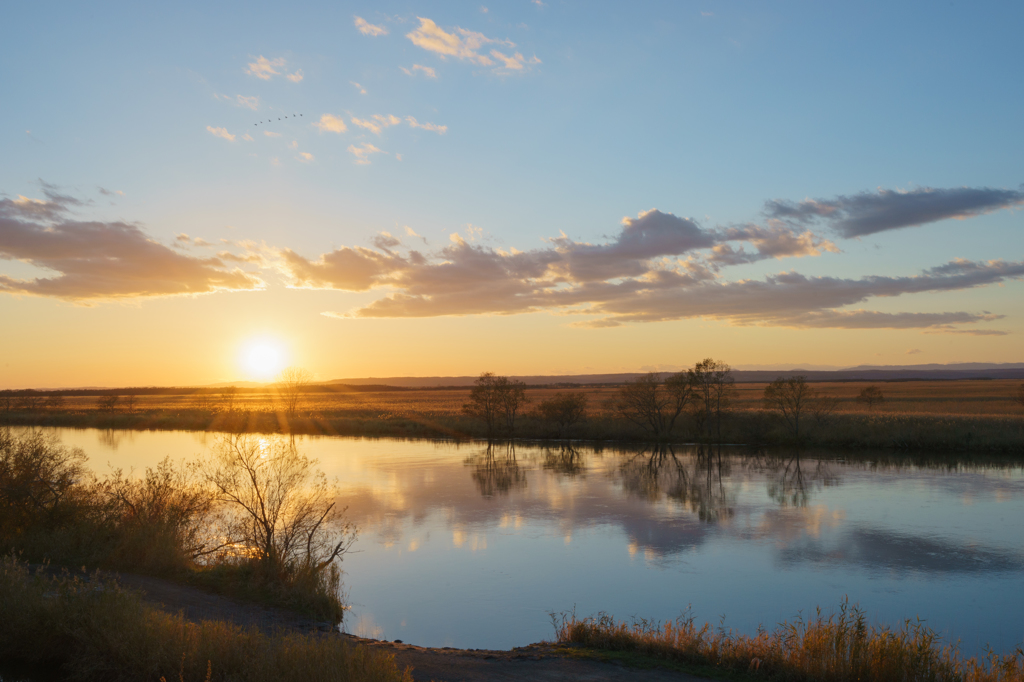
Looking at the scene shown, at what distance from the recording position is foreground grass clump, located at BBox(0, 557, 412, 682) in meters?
7.12

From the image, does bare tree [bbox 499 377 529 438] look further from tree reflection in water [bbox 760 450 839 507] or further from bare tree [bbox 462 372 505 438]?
tree reflection in water [bbox 760 450 839 507]

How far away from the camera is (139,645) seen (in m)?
8.36

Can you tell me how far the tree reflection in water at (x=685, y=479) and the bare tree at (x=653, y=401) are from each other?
4.31 m

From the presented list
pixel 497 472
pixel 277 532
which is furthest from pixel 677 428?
pixel 277 532

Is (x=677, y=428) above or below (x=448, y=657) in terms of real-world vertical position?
above

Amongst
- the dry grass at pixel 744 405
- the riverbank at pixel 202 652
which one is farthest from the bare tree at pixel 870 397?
the riverbank at pixel 202 652

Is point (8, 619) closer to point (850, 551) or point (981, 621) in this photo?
point (981, 621)

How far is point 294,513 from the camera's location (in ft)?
61.9

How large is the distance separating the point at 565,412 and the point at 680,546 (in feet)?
103

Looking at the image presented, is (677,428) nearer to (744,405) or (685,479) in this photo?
(685,479)

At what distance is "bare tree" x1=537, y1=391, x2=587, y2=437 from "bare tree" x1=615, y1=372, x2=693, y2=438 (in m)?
3.55

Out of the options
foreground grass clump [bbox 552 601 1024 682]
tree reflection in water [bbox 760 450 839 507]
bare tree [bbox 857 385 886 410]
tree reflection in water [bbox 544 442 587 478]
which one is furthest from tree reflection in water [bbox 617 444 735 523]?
bare tree [bbox 857 385 886 410]

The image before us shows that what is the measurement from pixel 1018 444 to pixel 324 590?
1528 inches

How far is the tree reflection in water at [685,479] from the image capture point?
23422 millimetres
